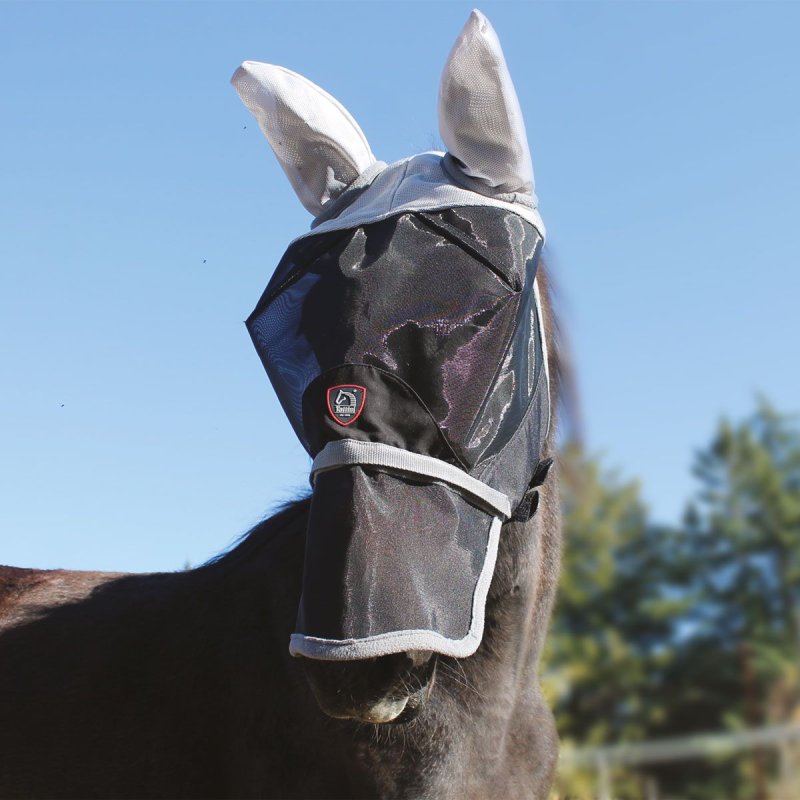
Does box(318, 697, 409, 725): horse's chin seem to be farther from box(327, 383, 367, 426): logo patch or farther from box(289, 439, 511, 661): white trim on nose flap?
box(327, 383, 367, 426): logo patch

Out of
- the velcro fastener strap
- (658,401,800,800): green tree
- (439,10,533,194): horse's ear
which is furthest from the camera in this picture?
(658,401,800,800): green tree

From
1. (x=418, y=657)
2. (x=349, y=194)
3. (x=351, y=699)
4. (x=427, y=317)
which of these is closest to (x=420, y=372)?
(x=427, y=317)

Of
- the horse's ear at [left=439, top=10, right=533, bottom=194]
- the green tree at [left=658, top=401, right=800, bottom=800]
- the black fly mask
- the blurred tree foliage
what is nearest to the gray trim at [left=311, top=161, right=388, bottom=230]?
the black fly mask

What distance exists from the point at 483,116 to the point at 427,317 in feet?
2.40

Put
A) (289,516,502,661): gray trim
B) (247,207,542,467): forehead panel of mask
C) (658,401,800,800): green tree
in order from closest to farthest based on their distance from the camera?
(289,516,502,661): gray trim
(247,207,542,467): forehead panel of mask
(658,401,800,800): green tree

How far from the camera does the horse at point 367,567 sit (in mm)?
1962

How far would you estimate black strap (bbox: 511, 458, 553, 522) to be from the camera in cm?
253

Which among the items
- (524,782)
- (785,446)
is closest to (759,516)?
(785,446)

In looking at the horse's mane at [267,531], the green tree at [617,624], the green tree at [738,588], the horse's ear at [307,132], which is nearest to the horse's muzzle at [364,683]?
the horse's mane at [267,531]

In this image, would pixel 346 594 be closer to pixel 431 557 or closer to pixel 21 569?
pixel 431 557

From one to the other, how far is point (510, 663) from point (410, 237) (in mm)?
1383

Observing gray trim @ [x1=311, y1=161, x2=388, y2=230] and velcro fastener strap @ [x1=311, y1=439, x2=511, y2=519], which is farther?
gray trim @ [x1=311, y1=161, x2=388, y2=230]

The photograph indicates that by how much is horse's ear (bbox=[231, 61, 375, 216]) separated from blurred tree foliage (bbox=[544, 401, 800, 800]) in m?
4.61

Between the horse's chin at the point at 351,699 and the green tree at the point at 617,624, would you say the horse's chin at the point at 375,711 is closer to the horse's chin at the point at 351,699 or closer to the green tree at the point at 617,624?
the horse's chin at the point at 351,699
